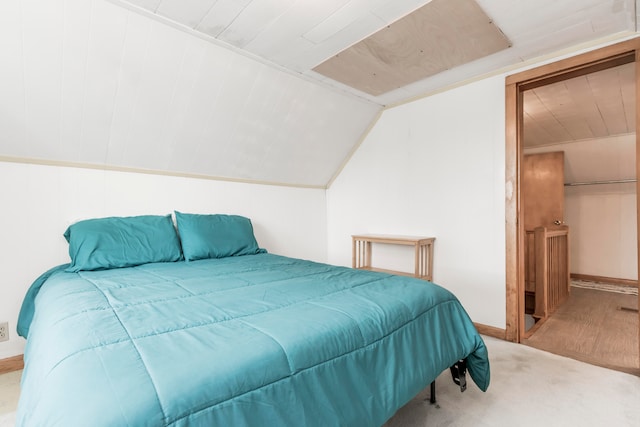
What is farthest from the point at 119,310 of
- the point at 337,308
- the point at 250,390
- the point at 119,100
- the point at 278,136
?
the point at 278,136

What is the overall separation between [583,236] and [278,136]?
467cm

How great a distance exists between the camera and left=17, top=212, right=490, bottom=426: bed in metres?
0.67

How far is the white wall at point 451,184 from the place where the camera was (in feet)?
8.26

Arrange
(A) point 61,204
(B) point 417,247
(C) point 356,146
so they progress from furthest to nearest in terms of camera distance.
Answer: (C) point 356,146
(B) point 417,247
(A) point 61,204

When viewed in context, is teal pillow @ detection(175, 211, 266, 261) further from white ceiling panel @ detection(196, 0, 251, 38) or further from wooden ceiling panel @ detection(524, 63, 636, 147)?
wooden ceiling panel @ detection(524, 63, 636, 147)

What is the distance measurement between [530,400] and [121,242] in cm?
259

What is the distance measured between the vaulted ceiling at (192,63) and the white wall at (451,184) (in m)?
0.28

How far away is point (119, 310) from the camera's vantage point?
3.75ft

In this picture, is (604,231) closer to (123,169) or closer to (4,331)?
(123,169)

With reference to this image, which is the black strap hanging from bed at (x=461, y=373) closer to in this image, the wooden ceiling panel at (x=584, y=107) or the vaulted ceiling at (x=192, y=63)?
the vaulted ceiling at (x=192, y=63)

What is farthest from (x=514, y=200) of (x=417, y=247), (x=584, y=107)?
(x=584, y=107)

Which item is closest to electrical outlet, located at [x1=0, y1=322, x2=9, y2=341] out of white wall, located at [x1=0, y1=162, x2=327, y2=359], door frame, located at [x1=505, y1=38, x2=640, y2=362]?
white wall, located at [x1=0, y1=162, x2=327, y2=359]

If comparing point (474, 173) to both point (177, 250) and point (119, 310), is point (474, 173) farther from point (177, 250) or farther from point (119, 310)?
point (119, 310)

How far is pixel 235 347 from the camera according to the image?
0.84m
